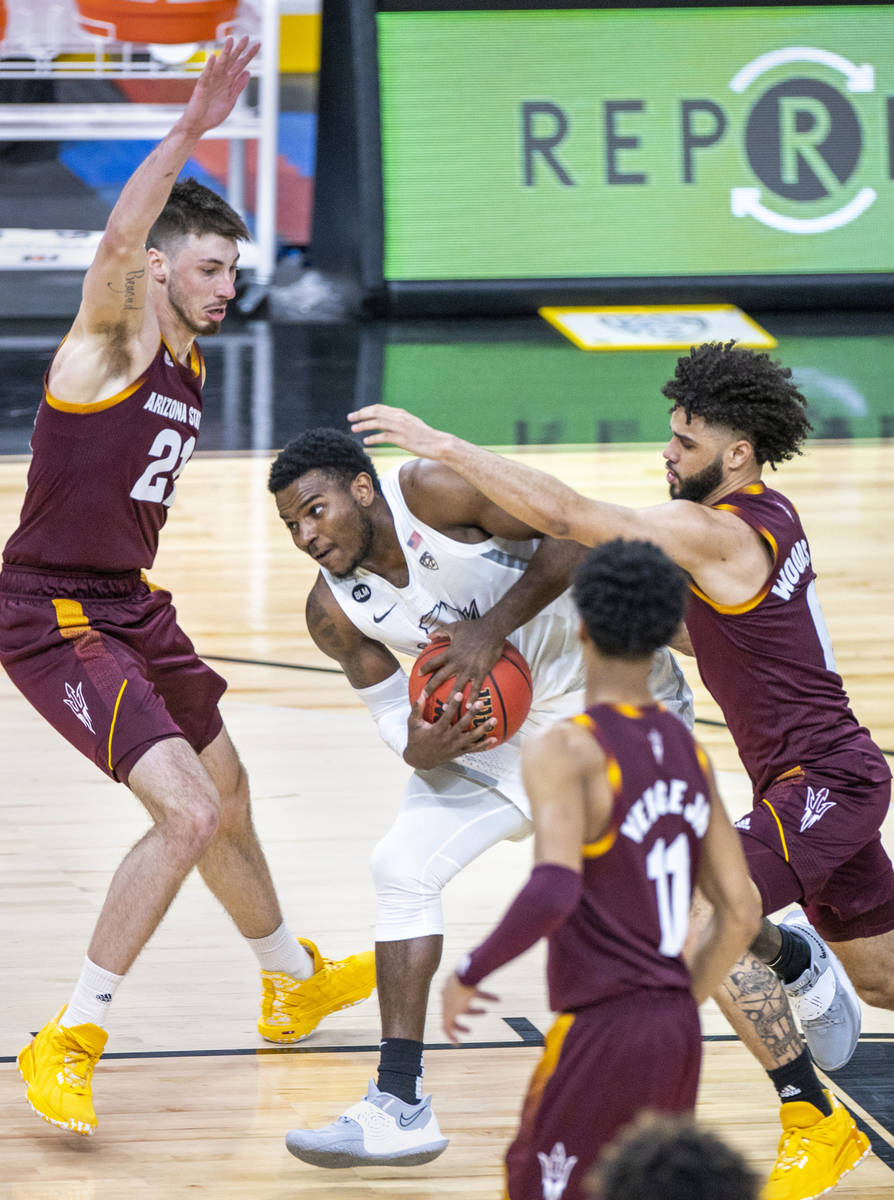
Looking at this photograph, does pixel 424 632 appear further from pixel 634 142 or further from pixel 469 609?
pixel 634 142

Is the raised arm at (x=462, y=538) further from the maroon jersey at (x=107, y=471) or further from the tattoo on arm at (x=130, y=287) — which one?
the tattoo on arm at (x=130, y=287)

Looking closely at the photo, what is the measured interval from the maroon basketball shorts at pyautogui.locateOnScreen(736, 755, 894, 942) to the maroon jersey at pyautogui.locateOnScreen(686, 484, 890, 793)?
47mm

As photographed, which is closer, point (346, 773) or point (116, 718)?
point (116, 718)

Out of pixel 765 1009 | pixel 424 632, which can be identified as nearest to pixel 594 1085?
pixel 765 1009

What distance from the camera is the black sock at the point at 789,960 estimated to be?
3.97 m

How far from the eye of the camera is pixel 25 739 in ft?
20.8

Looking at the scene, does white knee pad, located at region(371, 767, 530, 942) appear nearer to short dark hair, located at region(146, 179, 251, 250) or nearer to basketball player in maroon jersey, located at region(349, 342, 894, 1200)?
basketball player in maroon jersey, located at region(349, 342, 894, 1200)

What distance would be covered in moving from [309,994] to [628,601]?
2.00 m

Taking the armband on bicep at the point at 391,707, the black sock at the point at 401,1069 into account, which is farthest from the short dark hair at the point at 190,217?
the black sock at the point at 401,1069

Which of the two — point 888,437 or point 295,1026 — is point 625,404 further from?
point 295,1026

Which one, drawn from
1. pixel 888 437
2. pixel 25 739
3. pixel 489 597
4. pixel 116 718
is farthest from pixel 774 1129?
pixel 888 437

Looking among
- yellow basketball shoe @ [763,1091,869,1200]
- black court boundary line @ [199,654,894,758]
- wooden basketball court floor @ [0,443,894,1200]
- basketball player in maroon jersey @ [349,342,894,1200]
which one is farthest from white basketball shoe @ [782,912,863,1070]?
black court boundary line @ [199,654,894,758]

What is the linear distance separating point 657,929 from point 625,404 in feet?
26.8

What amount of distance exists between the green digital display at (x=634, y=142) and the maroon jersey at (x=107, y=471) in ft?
27.0
